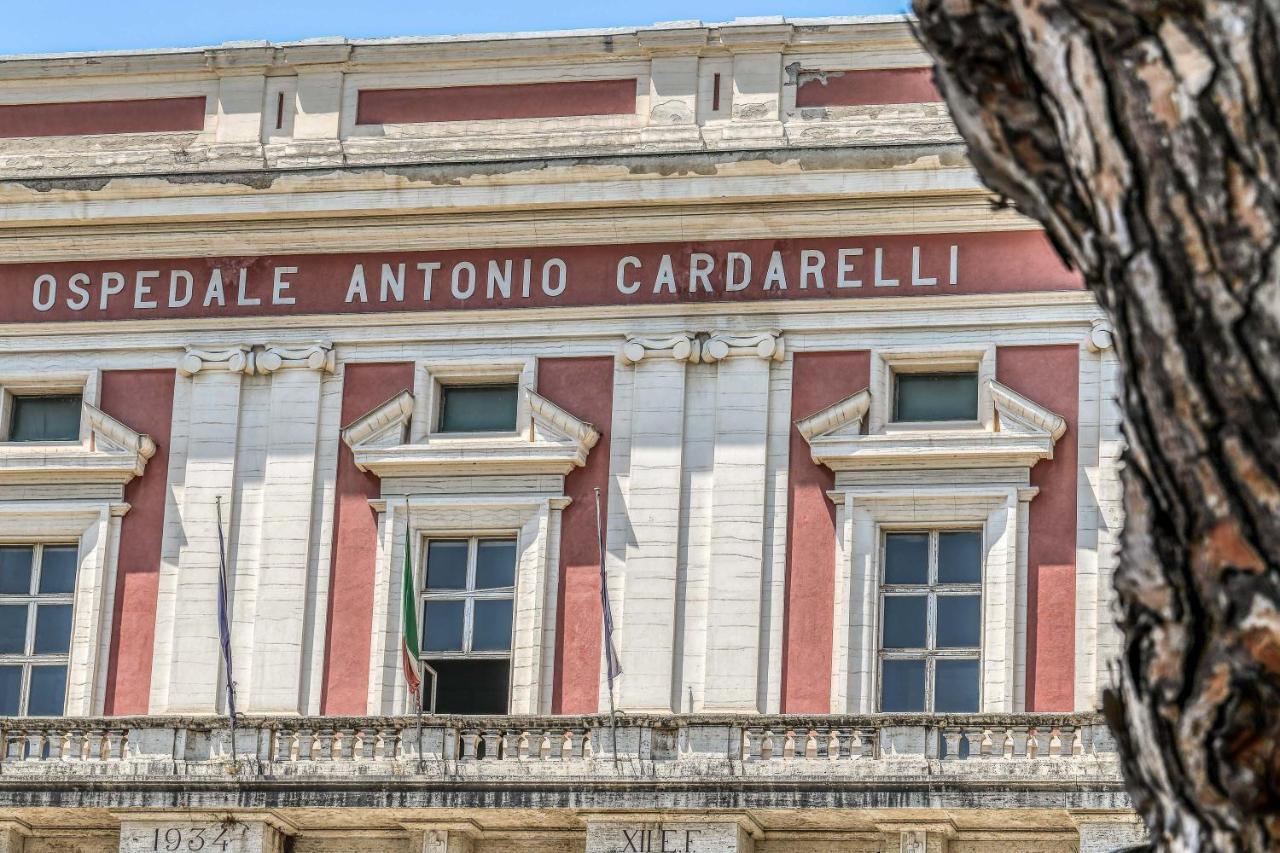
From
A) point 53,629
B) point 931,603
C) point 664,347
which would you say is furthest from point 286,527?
point 931,603

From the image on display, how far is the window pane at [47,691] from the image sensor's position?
24.0 m

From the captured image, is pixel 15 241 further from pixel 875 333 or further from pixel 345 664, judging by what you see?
pixel 875 333

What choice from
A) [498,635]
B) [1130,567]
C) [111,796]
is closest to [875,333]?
[498,635]

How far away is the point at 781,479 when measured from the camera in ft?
77.0

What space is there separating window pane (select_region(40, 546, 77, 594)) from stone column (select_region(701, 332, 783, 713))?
545cm

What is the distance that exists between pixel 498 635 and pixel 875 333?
13.0ft

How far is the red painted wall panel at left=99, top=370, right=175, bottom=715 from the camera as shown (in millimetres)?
23844

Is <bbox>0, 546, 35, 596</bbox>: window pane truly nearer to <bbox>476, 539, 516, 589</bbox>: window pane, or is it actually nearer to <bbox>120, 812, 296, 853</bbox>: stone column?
<bbox>120, 812, 296, 853</bbox>: stone column

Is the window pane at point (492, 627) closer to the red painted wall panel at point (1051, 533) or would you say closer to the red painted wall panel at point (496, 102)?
the red painted wall panel at point (1051, 533)

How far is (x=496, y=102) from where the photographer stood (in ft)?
82.3

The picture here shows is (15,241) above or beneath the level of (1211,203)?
above

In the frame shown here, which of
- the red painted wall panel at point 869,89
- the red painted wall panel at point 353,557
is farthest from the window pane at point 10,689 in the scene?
the red painted wall panel at point 869,89

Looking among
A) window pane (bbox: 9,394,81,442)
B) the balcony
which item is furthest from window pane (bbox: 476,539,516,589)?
window pane (bbox: 9,394,81,442)

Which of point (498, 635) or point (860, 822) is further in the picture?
point (498, 635)
